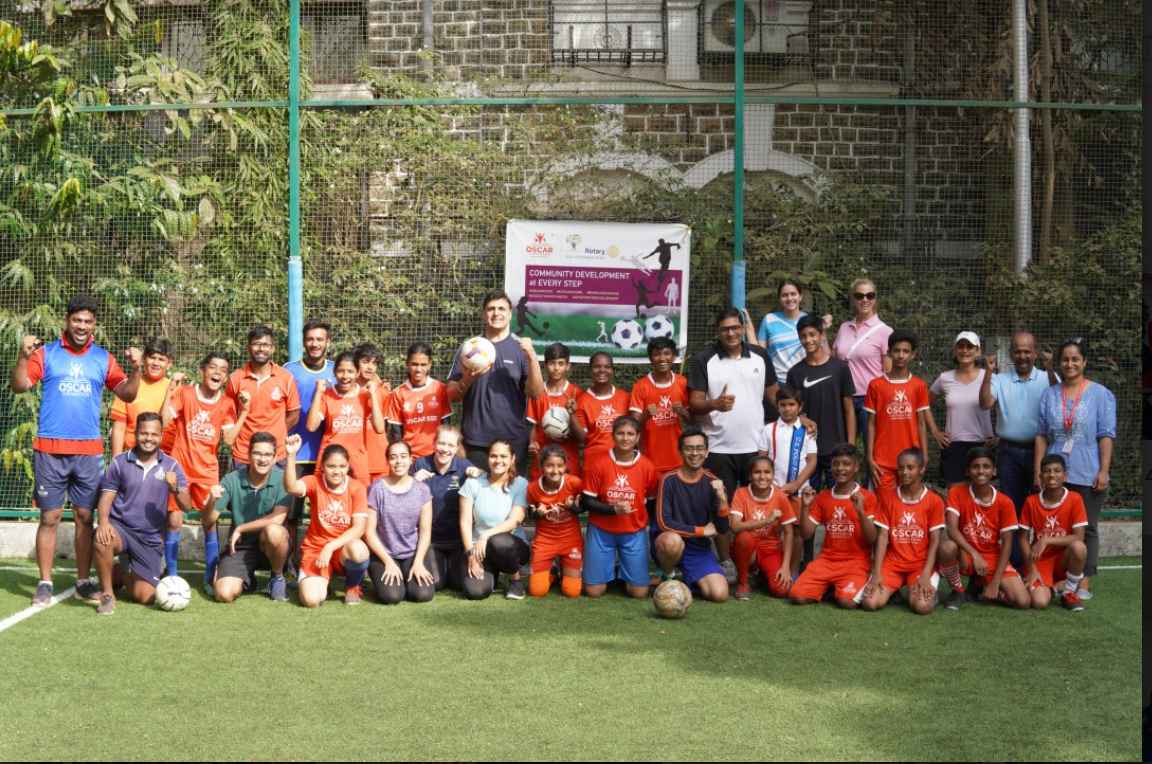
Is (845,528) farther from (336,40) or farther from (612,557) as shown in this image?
(336,40)

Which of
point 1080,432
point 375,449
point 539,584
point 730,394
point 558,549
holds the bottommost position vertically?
point 539,584

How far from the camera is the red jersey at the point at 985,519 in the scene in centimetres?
811

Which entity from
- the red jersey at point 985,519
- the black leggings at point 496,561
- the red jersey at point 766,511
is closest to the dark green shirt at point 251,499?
the black leggings at point 496,561

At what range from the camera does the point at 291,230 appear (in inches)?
379

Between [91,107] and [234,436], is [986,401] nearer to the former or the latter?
[234,436]

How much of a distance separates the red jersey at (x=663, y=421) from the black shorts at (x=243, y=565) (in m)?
2.61

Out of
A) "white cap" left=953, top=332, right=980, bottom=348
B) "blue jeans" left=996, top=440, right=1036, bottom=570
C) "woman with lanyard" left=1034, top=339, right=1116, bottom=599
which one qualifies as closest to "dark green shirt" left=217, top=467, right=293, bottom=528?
"white cap" left=953, top=332, right=980, bottom=348

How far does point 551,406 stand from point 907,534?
95.9 inches

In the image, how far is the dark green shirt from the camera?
8.37 meters

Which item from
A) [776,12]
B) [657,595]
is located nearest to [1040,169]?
[776,12]

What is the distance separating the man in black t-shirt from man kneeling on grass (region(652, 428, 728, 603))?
0.86m

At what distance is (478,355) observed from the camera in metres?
8.33

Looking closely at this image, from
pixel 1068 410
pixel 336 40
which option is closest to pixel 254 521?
pixel 336 40

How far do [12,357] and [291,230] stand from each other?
2381mm
